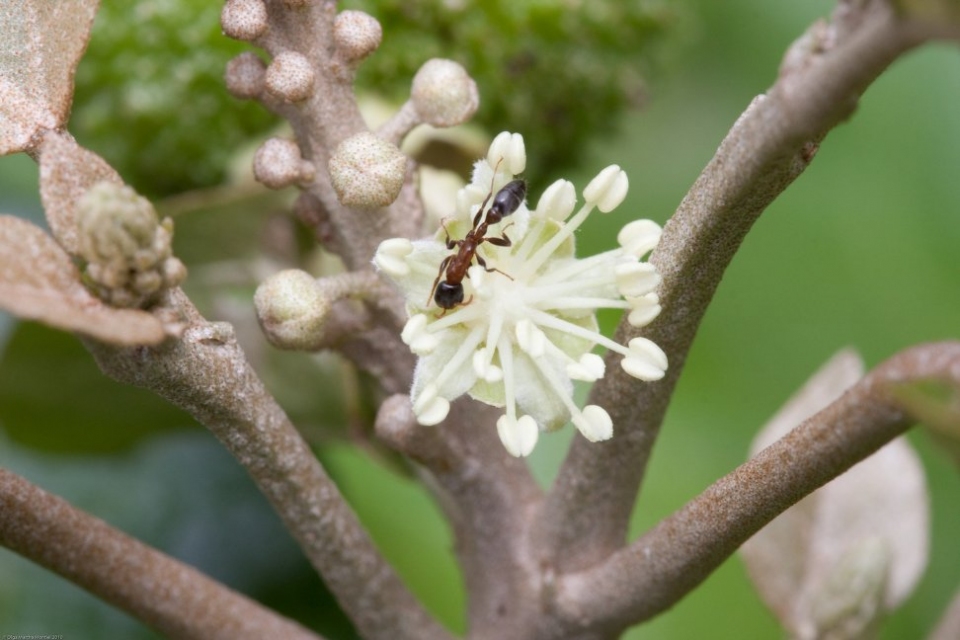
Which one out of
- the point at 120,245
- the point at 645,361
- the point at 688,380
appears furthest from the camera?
the point at 688,380

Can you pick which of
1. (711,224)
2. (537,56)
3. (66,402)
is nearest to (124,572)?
(711,224)

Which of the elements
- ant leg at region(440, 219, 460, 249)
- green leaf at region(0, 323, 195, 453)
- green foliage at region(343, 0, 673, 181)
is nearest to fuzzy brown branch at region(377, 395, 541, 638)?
ant leg at region(440, 219, 460, 249)

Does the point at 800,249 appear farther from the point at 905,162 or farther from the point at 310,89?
the point at 310,89

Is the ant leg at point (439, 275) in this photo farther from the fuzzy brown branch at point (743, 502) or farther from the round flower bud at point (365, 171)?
the fuzzy brown branch at point (743, 502)

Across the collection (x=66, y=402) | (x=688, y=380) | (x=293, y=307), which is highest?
(x=293, y=307)

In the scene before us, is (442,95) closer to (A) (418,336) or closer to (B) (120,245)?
(A) (418,336)

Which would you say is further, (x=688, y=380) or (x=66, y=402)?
(x=688, y=380)
